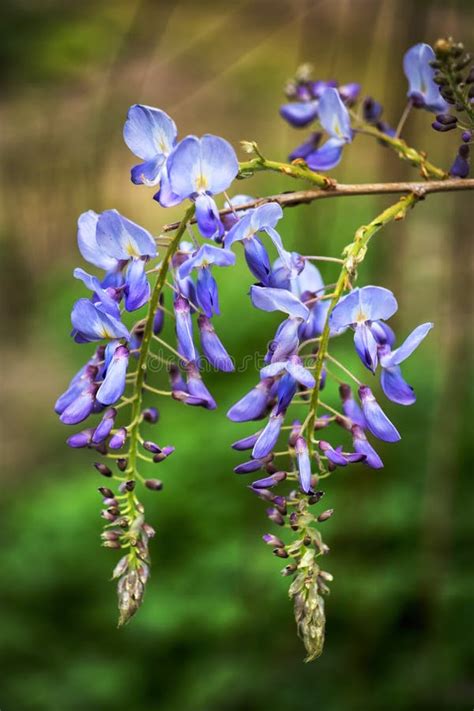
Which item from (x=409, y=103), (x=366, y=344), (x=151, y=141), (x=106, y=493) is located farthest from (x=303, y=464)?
(x=409, y=103)

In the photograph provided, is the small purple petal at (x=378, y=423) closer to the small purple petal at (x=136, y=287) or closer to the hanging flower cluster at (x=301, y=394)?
the hanging flower cluster at (x=301, y=394)

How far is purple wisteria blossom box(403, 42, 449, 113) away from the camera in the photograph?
178 cm

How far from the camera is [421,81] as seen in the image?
1.79 metres

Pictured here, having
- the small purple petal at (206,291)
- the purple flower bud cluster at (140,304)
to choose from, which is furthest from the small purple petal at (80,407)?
the small purple petal at (206,291)

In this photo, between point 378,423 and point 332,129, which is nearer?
point 378,423

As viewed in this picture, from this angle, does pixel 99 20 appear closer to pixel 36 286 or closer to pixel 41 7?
pixel 41 7

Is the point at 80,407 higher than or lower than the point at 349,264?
lower

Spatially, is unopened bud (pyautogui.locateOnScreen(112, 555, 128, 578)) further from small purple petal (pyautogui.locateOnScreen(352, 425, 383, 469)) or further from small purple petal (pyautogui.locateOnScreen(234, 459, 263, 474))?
small purple petal (pyautogui.locateOnScreen(352, 425, 383, 469))

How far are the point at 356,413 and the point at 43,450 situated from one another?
5.27m

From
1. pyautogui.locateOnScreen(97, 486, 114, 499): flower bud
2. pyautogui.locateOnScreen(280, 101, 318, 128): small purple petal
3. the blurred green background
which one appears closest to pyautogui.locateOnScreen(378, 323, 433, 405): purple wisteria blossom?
pyautogui.locateOnScreen(97, 486, 114, 499): flower bud

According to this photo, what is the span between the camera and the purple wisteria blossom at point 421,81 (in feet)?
5.83

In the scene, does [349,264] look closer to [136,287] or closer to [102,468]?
[136,287]

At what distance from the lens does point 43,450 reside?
260 inches

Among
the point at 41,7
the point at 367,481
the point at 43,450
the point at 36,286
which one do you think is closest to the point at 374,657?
the point at 367,481
